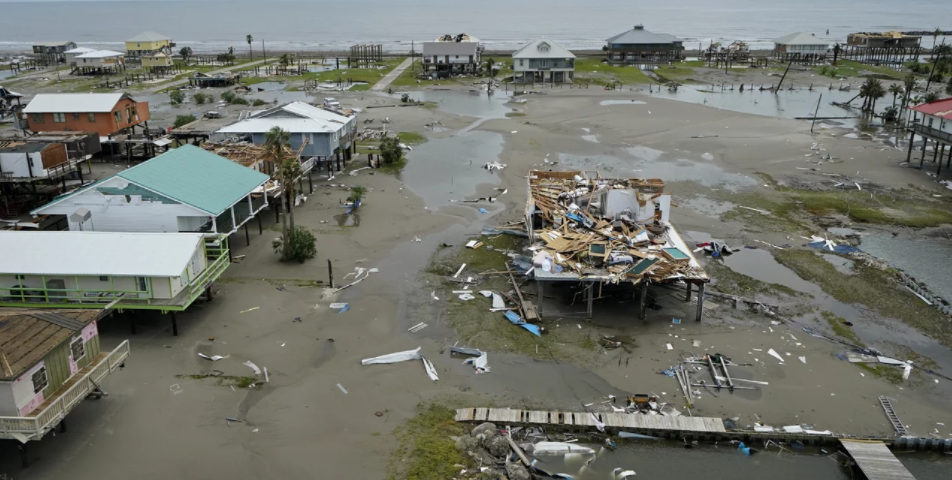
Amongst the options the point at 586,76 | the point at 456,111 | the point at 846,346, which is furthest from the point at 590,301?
the point at 586,76

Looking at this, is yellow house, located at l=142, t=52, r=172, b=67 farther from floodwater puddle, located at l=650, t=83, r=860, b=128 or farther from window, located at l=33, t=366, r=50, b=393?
window, located at l=33, t=366, r=50, b=393

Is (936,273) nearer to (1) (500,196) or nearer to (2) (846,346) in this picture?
(2) (846,346)

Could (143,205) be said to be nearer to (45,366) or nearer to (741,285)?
(45,366)

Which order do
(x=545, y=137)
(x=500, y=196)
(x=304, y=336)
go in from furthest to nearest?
(x=545, y=137) → (x=500, y=196) → (x=304, y=336)

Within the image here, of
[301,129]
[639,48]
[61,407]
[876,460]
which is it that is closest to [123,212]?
[61,407]

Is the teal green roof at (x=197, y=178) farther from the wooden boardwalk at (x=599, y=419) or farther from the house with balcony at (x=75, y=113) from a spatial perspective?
the house with balcony at (x=75, y=113)

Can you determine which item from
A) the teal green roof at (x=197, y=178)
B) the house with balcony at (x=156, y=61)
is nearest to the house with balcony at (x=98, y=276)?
the teal green roof at (x=197, y=178)

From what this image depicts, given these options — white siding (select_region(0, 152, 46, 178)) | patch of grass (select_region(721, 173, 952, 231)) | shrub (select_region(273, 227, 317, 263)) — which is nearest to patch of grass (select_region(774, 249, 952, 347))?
patch of grass (select_region(721, 173, 952, 231))
